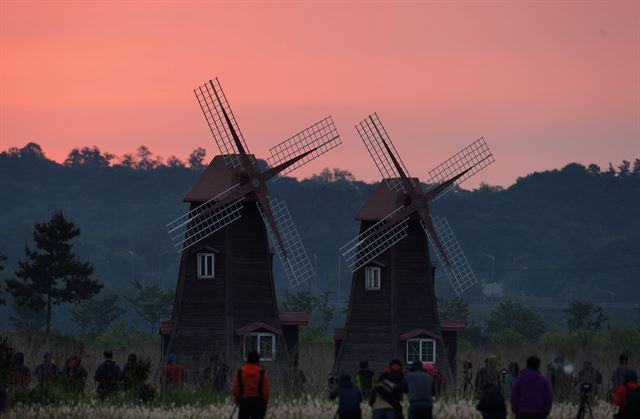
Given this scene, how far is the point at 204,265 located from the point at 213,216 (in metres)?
1.94

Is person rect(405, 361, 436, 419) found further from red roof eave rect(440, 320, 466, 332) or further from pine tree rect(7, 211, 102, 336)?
pine tree rect(7, 211, 102, 336)

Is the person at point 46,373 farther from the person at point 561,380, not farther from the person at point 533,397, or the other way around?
the person at point 533,397

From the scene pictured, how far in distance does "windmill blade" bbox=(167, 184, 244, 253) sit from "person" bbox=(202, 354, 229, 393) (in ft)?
29.6

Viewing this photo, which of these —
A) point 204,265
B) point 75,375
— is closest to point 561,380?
point 75,375

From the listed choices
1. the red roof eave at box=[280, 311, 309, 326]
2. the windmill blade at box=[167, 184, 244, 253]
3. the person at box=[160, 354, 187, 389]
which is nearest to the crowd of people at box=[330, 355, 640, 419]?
the person at box=[160, 354, 187, 389]

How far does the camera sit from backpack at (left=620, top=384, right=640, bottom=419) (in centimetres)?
3166

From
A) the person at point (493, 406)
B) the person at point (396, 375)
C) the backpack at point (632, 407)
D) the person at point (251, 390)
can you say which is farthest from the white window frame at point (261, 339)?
the backpack at point (632, 407)

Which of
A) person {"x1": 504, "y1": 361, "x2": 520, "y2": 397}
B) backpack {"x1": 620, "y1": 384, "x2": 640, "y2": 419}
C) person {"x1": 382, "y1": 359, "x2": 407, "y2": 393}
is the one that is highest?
person {"x1": 504, "y1": 361, "x2": 520, "y2": 397}

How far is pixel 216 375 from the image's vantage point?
47.4m

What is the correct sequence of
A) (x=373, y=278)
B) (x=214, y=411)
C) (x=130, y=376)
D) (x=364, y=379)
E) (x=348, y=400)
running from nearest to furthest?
1. (x=348, y=400)
2. (x=364, y=379)
3. (x=214, y=411)
4. (x=130, y=376)
5. (x=373, y=278)

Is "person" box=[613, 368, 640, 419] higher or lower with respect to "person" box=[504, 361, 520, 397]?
lower

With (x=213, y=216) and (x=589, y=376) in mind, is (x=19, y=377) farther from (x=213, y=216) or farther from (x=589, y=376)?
(x=213, y=216)

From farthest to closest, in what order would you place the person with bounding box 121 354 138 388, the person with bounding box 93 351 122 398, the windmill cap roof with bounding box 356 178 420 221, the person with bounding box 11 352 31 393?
the windmill cap roof with bounding box 356 178 420 221 → the person with bounding box 11 352 31 393 → the person with bounding box 121 354 138 388 → the person with bounding box 93 351 122 398

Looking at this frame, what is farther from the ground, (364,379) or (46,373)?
(46,373)
